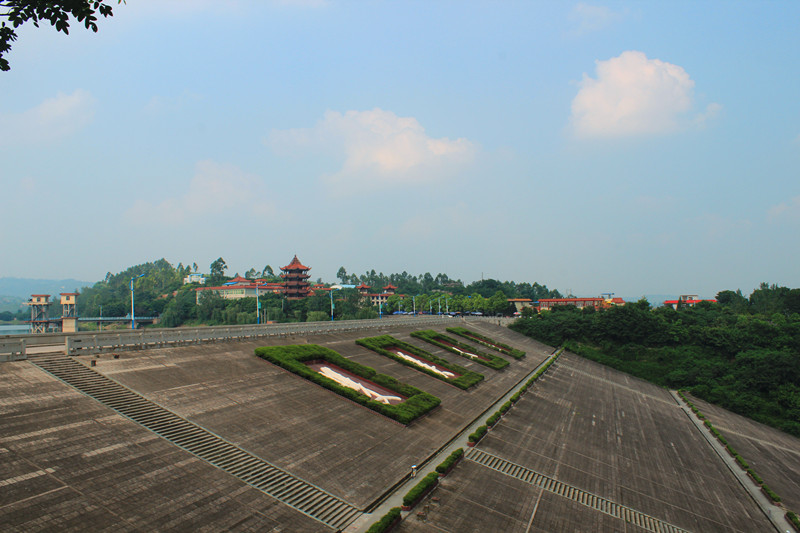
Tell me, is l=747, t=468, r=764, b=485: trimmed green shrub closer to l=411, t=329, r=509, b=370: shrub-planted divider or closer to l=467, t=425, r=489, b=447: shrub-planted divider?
l=467, t=425, r=489, b=447: shrub-planted divider

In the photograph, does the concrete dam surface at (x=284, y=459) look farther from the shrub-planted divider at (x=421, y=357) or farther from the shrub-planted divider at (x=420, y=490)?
the shrub-planted divider at (x=421, y=357)

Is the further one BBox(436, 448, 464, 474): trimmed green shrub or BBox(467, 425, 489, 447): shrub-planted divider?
BBox(467, 425, 489, 447): shrub-planted divider

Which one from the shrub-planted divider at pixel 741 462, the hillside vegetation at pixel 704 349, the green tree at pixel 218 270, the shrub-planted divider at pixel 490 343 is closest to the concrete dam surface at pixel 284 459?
the shrub-planted divider at pixel 741 462

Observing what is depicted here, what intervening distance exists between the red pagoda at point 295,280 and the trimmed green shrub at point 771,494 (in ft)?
296

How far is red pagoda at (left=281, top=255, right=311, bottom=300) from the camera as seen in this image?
105 m

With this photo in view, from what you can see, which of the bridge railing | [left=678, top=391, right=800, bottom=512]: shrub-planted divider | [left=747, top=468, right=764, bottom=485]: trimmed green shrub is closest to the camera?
the bridge railing

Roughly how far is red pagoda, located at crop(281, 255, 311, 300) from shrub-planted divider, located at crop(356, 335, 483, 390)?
70.0 m

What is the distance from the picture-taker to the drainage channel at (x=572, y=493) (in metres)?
19.5

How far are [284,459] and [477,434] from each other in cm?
1088

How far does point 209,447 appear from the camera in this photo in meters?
15.3

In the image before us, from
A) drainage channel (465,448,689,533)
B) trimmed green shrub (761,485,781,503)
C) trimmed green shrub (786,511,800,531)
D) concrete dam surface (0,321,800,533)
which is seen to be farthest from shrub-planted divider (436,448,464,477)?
trimmed green shrub (761,485,781,503)

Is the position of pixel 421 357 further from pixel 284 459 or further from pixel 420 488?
pixel 284 459

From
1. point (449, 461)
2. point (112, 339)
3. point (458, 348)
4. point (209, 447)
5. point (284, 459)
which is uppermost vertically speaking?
point (112, 339)

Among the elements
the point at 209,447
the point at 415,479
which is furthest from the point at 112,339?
the point at 415,479
